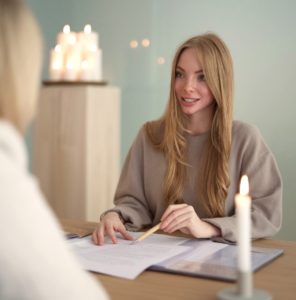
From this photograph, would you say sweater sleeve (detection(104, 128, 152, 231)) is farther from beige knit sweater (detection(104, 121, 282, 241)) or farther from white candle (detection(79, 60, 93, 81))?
white candle (detection(79, 60, 93, 81))

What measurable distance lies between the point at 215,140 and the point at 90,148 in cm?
158

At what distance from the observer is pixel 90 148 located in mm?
3486

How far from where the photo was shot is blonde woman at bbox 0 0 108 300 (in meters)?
0.64

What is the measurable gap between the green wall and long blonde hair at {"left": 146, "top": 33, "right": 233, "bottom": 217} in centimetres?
152

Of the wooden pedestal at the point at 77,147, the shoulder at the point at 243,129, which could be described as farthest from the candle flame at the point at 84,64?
the shoulder at the point at 243,129

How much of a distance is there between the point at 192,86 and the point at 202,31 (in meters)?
1.81

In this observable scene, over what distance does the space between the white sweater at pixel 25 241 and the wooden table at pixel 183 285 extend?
0.46 meters

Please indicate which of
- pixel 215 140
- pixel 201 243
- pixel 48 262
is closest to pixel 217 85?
pixel 215 140

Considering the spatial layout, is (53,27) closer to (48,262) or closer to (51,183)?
(51,183)

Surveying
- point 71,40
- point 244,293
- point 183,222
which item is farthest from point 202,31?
point 244,293

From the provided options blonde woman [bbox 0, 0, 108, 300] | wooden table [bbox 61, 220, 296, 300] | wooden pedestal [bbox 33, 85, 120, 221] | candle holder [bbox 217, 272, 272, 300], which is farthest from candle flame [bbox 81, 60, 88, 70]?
blonde woman [bbox 0, 0, 108, 300]

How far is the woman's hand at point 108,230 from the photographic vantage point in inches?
60.6

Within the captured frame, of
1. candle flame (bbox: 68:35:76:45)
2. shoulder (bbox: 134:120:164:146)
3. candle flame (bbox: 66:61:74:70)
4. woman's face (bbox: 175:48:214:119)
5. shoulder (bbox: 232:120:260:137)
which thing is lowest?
shoulder (bbox: 134:120:164:146)

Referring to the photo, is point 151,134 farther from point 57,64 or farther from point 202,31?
point 202,31
